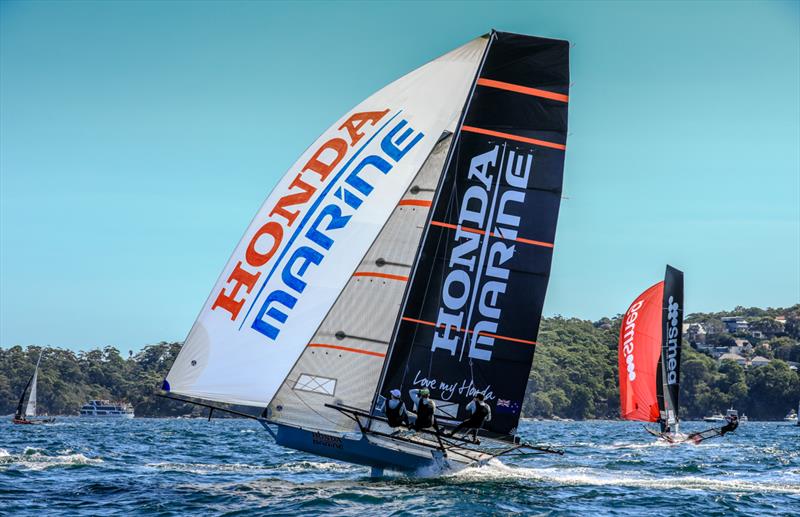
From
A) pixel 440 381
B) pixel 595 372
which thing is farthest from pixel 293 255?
pixel 595 372

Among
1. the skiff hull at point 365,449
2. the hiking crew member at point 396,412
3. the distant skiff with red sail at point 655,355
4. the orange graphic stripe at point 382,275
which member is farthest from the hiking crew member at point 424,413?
the distant skiff with red sail at point 655,355

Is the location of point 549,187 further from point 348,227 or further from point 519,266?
point 348,227

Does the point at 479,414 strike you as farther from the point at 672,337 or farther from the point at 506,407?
the point at 672,337

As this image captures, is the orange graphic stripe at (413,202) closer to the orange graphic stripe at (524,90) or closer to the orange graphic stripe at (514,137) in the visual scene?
Answer: the orange graphic stripe at (514,137)

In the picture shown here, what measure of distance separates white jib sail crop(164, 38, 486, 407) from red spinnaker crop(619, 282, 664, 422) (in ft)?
74.7

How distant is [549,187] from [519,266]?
1.51 m

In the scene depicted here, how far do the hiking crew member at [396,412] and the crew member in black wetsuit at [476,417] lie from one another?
0.98 m

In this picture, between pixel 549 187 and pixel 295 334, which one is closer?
pixel 295 334

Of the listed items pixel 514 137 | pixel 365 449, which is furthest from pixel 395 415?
pixel 514 137

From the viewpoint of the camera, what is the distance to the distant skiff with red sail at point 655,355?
125ft

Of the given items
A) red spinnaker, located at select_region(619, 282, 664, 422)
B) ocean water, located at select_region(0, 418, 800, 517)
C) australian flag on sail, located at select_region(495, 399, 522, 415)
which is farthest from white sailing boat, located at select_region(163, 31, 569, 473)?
red spinnaker, located at select_region(619, 282, 664, 422)

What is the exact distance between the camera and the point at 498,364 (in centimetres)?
1775

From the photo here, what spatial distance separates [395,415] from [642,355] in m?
23.8

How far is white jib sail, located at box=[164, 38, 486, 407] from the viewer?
16.4 meters
